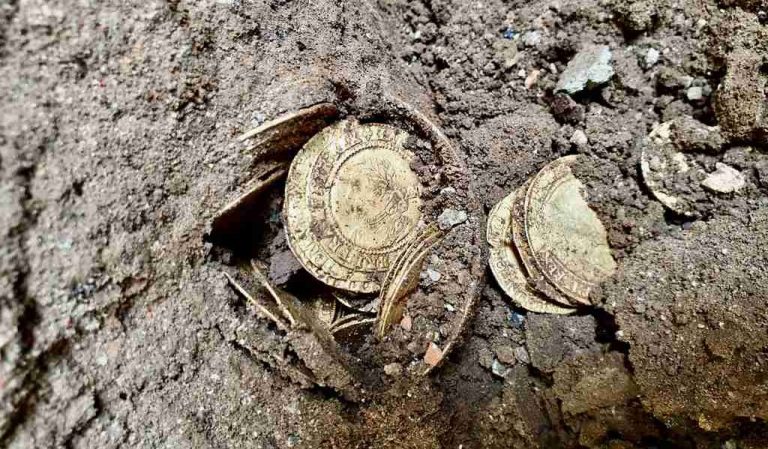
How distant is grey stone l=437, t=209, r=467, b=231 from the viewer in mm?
2709

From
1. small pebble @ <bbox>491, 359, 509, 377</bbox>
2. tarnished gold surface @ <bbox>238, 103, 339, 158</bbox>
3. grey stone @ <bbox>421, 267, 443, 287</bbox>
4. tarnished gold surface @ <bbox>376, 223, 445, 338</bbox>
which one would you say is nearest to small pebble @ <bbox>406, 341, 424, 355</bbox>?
tarnished gold surface @ <bbox>376, 223, 445, 338</bbox>

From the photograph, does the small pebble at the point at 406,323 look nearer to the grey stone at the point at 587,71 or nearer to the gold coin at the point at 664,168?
the gold coin at the point at 664,168

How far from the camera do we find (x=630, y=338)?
2.48 m

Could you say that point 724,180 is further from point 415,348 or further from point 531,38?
point 415,348

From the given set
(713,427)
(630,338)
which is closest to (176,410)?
(630,338)

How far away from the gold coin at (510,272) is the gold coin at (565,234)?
121 millimetres

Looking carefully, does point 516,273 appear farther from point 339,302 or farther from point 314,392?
point 314,392

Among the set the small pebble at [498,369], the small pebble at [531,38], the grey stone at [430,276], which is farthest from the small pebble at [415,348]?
the small pebble at [531,38]

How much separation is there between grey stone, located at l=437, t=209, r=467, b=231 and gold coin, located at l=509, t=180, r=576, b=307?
251 millimetres

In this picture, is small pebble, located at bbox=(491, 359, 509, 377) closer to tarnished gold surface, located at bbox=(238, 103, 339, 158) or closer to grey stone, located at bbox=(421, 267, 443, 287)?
grey stone, located at bbox=(421, 267, 443, 287)

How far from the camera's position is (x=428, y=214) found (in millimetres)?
2766

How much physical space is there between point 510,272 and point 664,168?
91cm

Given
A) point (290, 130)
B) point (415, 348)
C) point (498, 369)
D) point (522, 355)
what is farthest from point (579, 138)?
point (290, 130)

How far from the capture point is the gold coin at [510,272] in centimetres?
269
